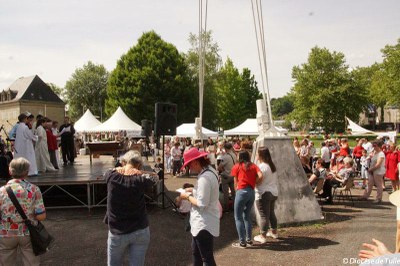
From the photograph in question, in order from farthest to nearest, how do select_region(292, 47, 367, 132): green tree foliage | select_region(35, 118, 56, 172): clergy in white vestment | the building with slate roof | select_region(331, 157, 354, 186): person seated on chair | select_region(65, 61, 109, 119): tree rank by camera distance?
select_region(65, 61, 109, 119): tree
the building with slate roof
select_region(292, 47, 367, 132): green tree foliage
select_region(35, 118, 56, 172): clergy in white vestment
select_region(331, 157, 354, 186): person seated on chair

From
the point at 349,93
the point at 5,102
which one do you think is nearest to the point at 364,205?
the point at 349,93

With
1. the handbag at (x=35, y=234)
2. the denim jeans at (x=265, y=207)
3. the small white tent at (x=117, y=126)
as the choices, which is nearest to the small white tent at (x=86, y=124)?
the small white tent at (x=117, y=126)

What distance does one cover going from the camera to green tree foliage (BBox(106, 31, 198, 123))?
1550 inches

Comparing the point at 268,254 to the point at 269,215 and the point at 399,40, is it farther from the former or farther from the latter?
the point at 399,40

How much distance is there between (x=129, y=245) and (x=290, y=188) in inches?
216

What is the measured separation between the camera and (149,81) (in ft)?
129

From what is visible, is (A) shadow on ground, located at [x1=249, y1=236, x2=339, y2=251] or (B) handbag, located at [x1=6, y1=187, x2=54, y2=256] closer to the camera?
(B) handbag, located at [x1=6, y1=187, x2=54, y2=256]

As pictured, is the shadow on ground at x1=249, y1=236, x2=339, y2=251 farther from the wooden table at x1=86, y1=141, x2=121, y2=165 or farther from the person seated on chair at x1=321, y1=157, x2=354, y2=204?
the wooden table at x1=86, y1=141, x2=121, y2=165

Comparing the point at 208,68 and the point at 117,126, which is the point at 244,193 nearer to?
the point at 117,126

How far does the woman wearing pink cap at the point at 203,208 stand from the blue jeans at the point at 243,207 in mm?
2333

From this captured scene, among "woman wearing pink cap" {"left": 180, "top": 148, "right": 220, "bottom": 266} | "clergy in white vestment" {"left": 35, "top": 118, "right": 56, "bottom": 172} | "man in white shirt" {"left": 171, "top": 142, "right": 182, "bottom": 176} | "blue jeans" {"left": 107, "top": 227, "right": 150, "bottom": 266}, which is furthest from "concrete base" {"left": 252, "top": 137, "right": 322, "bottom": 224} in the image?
"man in white shirt" {"left": 171, "top": 142, "right": 182, "bottom": 176}

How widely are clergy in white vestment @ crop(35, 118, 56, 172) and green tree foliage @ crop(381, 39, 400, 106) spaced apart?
45369 millimetres

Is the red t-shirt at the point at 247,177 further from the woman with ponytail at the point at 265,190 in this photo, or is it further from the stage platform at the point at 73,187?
the stage platform at the point at 73,187

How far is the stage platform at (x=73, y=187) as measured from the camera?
31.0 ft
